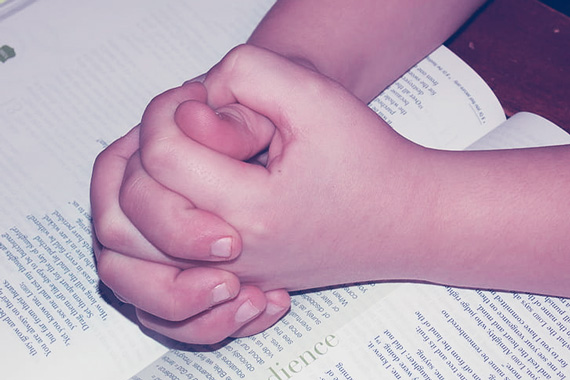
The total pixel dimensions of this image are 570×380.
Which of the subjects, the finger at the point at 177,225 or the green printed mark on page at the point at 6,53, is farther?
the green printed mark on page at the point at 6,53

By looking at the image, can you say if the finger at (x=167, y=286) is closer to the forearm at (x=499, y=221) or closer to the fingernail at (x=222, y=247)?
the fingernail at (x=222, y=247)

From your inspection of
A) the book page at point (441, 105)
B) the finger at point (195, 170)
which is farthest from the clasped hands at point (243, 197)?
the book page at point (441, 105)

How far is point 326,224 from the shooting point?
0.56 meters

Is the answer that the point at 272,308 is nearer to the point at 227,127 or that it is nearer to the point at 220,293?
the point at 220,293

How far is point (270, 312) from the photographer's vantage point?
61 centimetres

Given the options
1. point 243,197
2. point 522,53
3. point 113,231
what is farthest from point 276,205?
point 522,53

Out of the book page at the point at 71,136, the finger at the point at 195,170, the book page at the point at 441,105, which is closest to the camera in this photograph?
the finger at the point at 195,170

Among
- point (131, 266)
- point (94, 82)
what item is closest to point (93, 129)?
point (94, 82)

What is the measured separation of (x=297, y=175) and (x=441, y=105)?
27 cm

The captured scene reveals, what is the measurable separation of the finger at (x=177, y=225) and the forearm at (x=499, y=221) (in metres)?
0.19

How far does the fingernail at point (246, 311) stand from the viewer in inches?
22.9

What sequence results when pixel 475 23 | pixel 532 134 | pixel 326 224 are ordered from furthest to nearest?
pixel 475 23, pixel 532 134, pixel 326 224

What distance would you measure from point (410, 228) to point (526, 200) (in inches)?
4.3

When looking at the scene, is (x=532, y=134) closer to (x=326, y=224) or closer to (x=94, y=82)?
(x=326, y=224)
